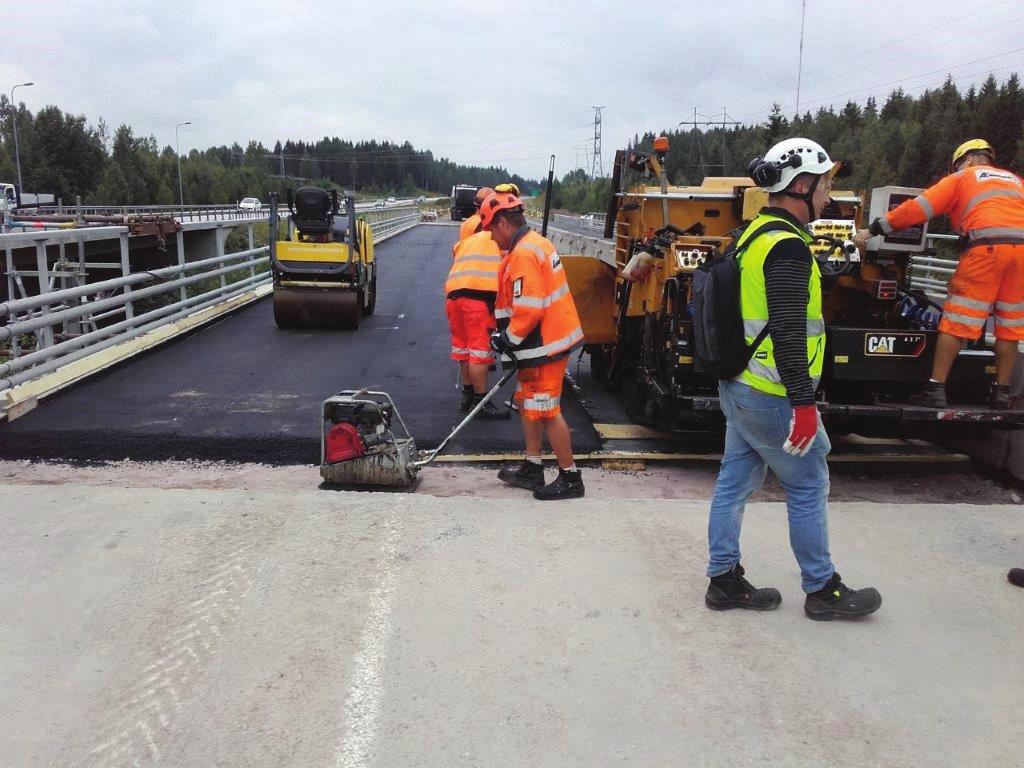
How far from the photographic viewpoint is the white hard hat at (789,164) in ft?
11.4

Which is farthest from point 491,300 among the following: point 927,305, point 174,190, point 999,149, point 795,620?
point 174,190

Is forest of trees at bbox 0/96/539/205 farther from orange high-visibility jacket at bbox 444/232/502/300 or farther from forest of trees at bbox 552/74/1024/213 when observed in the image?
orange high-visibility jacket at bbox 444/232/502/300

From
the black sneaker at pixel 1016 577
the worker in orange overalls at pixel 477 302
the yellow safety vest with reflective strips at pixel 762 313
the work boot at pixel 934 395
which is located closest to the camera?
the yellow safety vest with reflective strips at pixel 762 313

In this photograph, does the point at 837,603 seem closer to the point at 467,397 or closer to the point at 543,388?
the point at 543,388

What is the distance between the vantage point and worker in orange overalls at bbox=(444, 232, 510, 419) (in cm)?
768

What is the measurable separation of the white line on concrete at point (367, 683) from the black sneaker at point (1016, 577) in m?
2.90

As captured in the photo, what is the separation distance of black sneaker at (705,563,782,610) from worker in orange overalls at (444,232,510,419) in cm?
414

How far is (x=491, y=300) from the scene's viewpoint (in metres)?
7.79

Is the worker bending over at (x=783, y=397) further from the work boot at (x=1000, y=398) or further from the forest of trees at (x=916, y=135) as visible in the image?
the forest of trees at (x=916, y=135)

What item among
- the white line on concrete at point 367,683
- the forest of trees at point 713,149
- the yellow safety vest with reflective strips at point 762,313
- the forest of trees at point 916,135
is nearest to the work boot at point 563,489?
the white line on concrete at point 367,683

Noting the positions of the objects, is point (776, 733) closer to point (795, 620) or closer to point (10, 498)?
point (795, 620)

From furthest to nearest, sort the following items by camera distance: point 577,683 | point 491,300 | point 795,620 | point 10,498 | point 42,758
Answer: point 491,300 → point 10,498 → point 795,620 → point 577,683 → point 42,758

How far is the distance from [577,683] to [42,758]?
177 cm

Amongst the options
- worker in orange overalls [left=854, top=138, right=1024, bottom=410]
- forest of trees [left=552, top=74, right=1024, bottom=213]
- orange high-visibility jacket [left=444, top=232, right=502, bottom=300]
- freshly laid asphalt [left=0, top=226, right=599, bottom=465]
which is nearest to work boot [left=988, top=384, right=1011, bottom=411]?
worker in orange overalls [left=854, top=138, right=1024, bottom=410]
